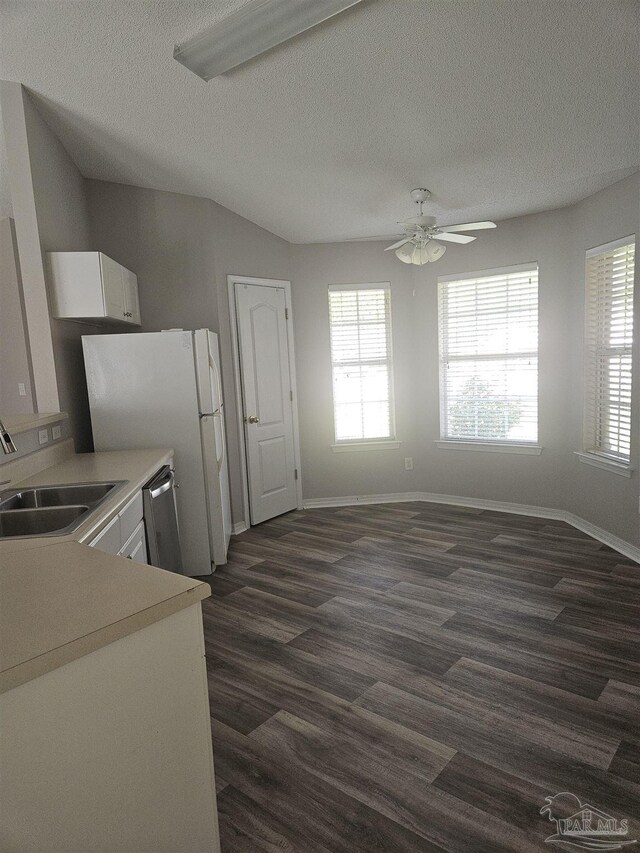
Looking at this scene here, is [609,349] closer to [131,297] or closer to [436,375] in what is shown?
[436,375]

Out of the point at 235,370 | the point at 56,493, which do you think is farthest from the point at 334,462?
the point at 56,493

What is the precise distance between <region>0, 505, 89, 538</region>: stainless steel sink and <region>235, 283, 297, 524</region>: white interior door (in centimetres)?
266

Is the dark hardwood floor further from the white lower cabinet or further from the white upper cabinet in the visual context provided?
the white upper cabinet

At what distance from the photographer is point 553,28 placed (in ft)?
7.25

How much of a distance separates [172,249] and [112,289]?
1.01 metres

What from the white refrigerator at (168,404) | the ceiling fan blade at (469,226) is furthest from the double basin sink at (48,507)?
the ceiling fan blade at (469,226)

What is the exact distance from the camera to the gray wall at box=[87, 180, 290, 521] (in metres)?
4.22

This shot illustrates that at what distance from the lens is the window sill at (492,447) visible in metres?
4.91

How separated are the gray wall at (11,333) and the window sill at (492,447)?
387 centimetres

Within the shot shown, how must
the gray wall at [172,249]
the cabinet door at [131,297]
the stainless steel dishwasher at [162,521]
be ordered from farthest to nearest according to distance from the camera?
the gray wall at [172,249] → the cabinet door at [131,297] → the stainless steel dishwasher at [162,521]

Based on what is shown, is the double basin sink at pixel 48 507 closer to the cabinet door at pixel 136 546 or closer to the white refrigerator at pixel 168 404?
the cabinet door at pixel 136 546

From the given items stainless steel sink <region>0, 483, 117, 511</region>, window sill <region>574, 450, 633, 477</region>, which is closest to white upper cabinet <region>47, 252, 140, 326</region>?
stainless steel sink <region>0, 483, 117, 511</region>

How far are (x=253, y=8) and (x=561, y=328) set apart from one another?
3.41 m

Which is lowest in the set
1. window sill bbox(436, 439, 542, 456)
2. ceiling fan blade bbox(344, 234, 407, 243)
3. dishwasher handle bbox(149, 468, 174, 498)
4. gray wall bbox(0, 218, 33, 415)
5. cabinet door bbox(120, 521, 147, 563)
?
window sill bbox(436, 439, 542, 456)
